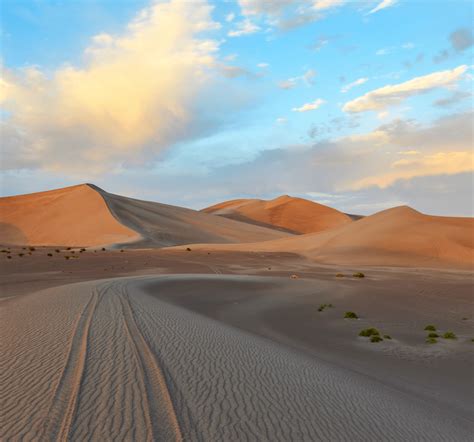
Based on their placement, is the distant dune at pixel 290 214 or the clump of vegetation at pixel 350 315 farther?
the distant dune at pixel 290 214

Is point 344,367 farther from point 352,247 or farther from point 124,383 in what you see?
point 352,247

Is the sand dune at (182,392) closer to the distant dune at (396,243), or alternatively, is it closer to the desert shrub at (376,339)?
the desert shrub at (376,339)

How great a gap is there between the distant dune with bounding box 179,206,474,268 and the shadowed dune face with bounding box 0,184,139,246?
2793cm

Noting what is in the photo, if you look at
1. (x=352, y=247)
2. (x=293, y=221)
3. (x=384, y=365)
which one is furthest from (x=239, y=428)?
(x=293, y=221)

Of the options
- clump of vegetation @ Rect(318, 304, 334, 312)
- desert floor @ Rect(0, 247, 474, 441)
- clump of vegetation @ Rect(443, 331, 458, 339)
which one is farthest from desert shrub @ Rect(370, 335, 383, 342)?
clump of vegetation @ Rect(318, 304, 334, 312)

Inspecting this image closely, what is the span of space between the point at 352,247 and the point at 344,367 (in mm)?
40840

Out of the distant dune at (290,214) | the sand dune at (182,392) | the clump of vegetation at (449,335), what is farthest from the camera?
the distant dune at (290,214)

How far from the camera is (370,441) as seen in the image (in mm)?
5195

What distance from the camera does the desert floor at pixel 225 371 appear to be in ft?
16.6

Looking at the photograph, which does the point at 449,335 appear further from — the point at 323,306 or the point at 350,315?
the point at 323,306

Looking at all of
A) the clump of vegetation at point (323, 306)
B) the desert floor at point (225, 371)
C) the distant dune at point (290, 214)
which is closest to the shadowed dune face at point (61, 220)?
the clump of vegetation at point (323, 306)

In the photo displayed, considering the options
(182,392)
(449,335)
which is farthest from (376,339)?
(182,392)

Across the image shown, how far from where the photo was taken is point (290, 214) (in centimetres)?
15212

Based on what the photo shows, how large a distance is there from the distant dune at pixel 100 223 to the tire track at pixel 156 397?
185 feet
